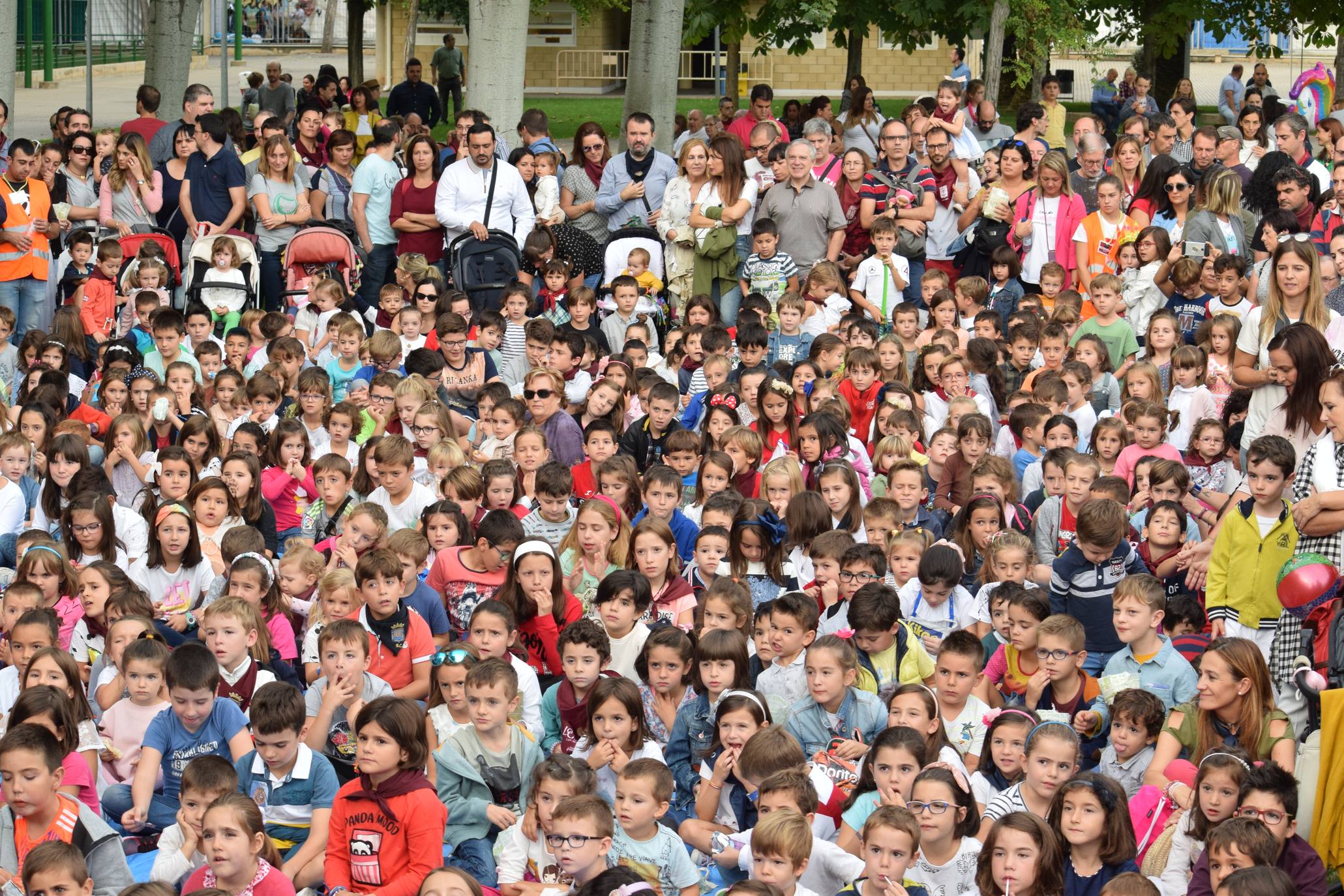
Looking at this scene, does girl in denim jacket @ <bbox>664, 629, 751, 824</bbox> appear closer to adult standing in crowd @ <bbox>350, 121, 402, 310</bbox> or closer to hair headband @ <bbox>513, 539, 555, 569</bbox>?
hair headband @ <bbox>513, 539, 555, 569</bbox>

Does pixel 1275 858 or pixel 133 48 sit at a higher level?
pixel 133 48

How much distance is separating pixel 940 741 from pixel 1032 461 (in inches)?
140

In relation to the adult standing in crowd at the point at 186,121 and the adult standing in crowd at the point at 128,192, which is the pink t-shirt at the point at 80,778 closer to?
the adult standing in crowd at the point at 128,192

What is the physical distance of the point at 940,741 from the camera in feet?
22.7

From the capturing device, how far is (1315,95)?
22.4 m

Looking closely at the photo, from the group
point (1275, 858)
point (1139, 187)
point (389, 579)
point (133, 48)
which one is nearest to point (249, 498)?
point (389, 579)

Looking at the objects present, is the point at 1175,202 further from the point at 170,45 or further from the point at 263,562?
the point at 170,45

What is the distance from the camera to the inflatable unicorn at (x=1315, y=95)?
71.9ft

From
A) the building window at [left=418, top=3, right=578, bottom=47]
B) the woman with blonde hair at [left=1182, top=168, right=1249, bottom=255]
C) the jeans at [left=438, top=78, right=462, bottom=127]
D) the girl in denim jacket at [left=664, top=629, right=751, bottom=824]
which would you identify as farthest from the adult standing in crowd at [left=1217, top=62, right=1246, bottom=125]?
the building window at [left=418, top=3, right=578, bottom=47]

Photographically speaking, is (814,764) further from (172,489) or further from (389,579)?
(172,489)

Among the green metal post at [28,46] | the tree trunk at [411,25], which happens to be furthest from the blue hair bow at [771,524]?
the tree trunk at [411,25]

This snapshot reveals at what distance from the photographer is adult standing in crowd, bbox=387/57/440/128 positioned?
83.7ft

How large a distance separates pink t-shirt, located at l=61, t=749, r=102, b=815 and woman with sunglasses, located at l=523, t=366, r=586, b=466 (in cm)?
427

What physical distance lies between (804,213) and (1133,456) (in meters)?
4.74
